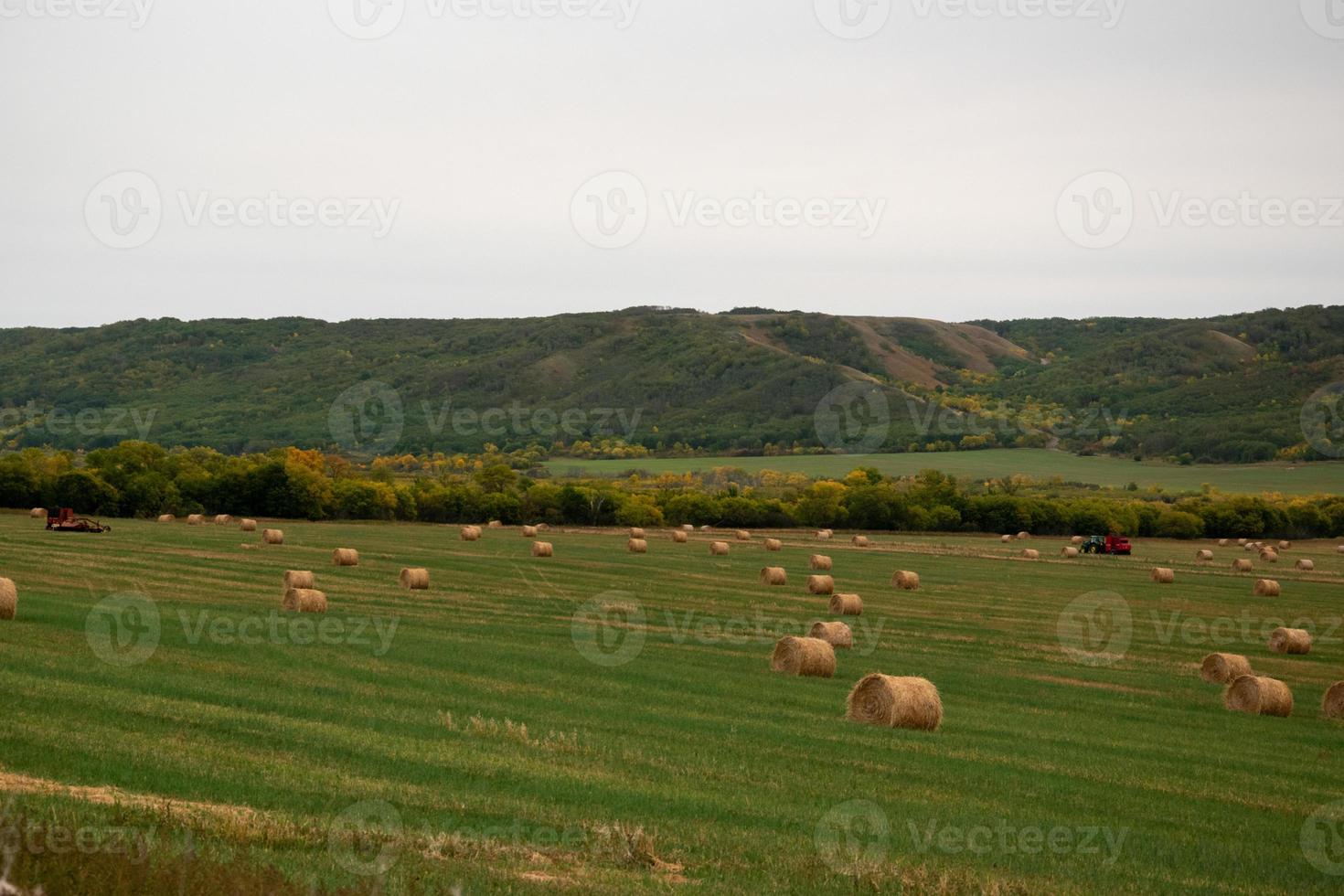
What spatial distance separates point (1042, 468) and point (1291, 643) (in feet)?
324

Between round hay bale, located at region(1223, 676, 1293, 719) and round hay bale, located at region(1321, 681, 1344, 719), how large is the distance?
1.85ft

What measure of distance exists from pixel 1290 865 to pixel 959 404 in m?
164

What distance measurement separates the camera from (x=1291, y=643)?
30.9 metres

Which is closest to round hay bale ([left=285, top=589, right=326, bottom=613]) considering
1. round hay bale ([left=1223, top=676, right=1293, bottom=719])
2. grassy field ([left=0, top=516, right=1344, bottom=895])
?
grassy field ([left=0, top=516, right=1344, bottom=895])

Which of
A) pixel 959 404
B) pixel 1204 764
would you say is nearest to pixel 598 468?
pixel 959 404

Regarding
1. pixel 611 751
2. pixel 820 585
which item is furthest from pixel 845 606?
pixel 611 751

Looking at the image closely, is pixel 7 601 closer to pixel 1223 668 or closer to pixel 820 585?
pixel 1223 668

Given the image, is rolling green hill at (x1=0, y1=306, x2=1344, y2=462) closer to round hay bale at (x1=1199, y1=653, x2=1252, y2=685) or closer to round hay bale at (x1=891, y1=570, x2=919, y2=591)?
round hay bale at (x1=891, y1=570, x2=919, y2=591)

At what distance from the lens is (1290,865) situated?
1302cm

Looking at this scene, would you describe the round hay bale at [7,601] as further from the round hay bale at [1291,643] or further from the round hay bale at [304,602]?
the round hay bale at [1291,643]

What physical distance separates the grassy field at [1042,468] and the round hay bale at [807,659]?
91.8 metres

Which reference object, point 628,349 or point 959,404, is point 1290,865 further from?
point 628,349

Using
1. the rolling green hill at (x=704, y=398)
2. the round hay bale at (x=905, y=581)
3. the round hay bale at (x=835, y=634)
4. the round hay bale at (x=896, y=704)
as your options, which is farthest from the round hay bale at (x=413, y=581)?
the rolling green hill at (x=704, y=398)

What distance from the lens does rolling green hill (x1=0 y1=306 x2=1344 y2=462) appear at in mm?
149375
